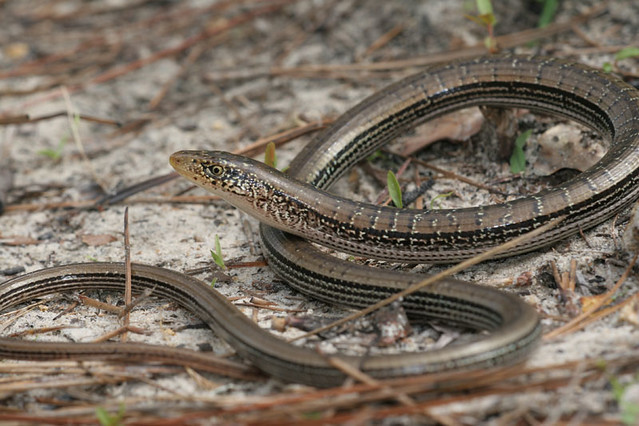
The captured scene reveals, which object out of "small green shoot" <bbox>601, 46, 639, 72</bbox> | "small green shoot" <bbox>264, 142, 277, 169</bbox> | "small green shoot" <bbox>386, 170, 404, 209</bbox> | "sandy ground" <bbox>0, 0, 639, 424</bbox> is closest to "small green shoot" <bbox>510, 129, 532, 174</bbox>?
"sandy ground" <bbox>0, 0, 639, 424</bbox>

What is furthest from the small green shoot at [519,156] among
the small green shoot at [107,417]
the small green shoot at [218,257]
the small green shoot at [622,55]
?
the small green shoot at [107,417]

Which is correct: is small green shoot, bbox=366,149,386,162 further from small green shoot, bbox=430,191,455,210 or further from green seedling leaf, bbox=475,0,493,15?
green seedling leaf, bbox=475,0,493,15

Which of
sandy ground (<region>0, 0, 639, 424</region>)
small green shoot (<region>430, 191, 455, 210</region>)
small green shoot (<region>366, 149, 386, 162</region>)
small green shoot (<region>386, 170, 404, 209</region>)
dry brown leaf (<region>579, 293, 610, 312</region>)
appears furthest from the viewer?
small green shoot (<region>366, 149, 386, 162</region>)

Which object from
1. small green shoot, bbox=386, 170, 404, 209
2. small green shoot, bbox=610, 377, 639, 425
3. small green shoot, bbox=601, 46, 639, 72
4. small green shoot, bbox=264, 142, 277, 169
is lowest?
small green shoot, bbox=610, 377, 639, 425

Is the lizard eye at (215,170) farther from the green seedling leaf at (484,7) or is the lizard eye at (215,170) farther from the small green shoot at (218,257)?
the green seedling leaf at (484,7)

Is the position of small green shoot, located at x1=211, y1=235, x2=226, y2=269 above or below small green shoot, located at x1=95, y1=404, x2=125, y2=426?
above

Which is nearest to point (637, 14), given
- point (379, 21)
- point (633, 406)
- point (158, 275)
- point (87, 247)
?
point (379, 21)

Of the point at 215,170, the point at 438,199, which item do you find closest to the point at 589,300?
the point at 438,199

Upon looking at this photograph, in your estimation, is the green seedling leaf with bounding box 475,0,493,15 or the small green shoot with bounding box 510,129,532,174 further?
the green seedling leaf with bounding box 475,0,493,15
